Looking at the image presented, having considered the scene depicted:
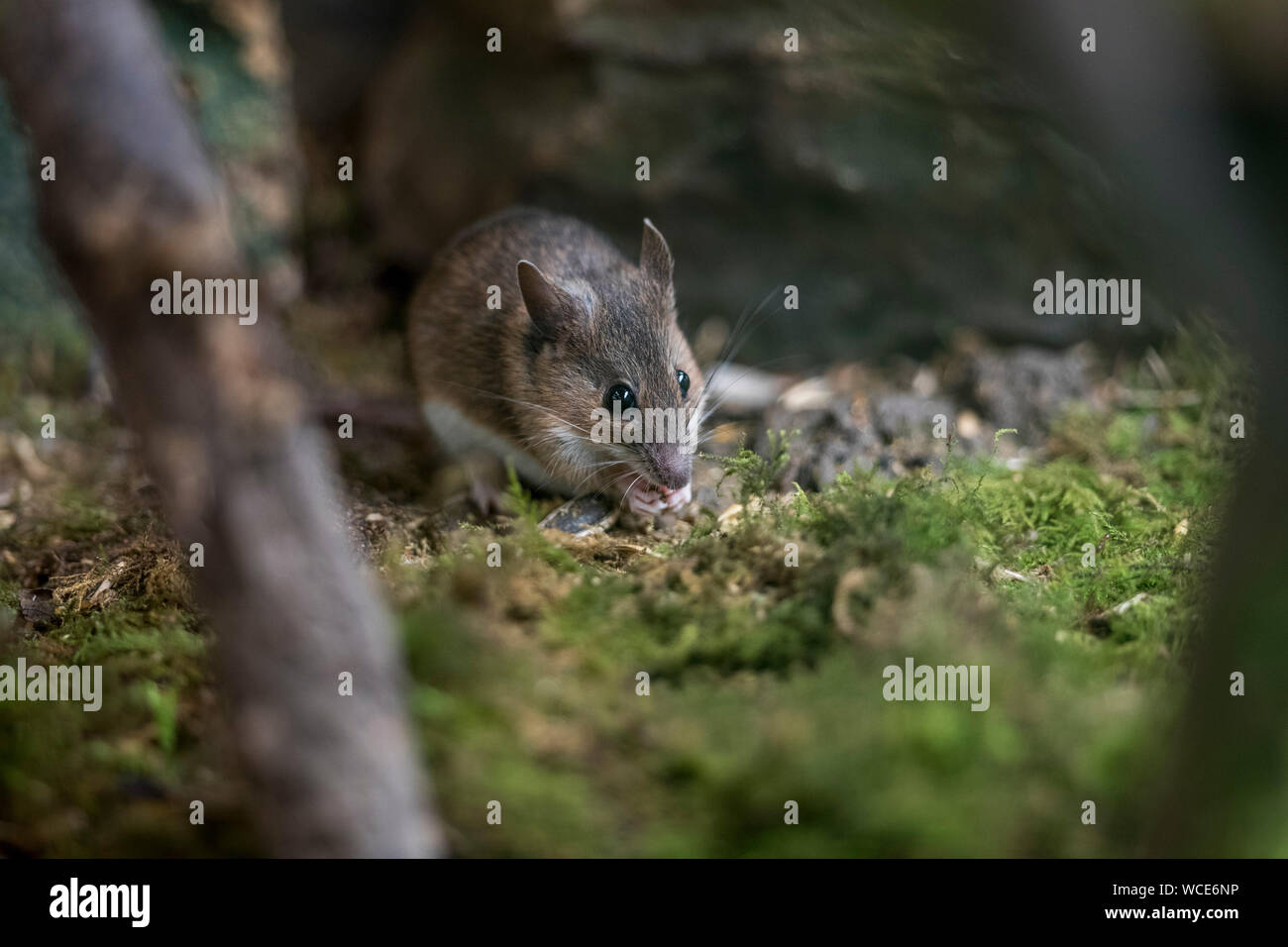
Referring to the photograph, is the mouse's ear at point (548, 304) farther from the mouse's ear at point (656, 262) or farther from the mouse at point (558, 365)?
the mouse's ear at point (656, 262)

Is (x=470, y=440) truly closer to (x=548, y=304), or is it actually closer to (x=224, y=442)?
(x=548, y=304)

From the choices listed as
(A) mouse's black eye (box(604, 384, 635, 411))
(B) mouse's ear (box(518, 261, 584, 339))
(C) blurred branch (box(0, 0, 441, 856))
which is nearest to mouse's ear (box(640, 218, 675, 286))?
(B) mouse's ear (box(518, 261, 584, 339))

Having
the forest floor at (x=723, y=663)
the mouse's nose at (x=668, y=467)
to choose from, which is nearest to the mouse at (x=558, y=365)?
the mouse's nose at (x=668, y=467)

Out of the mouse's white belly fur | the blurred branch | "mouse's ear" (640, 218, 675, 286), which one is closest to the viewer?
the blurred branch

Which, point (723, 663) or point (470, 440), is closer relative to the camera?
point (723, 663)

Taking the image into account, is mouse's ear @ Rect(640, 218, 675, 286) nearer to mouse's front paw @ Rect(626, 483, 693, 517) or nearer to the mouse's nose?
the mouse's nose

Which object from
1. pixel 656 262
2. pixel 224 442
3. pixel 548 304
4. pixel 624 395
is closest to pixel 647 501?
pixel 624 395

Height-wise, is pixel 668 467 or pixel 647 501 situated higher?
pixel 668 467
